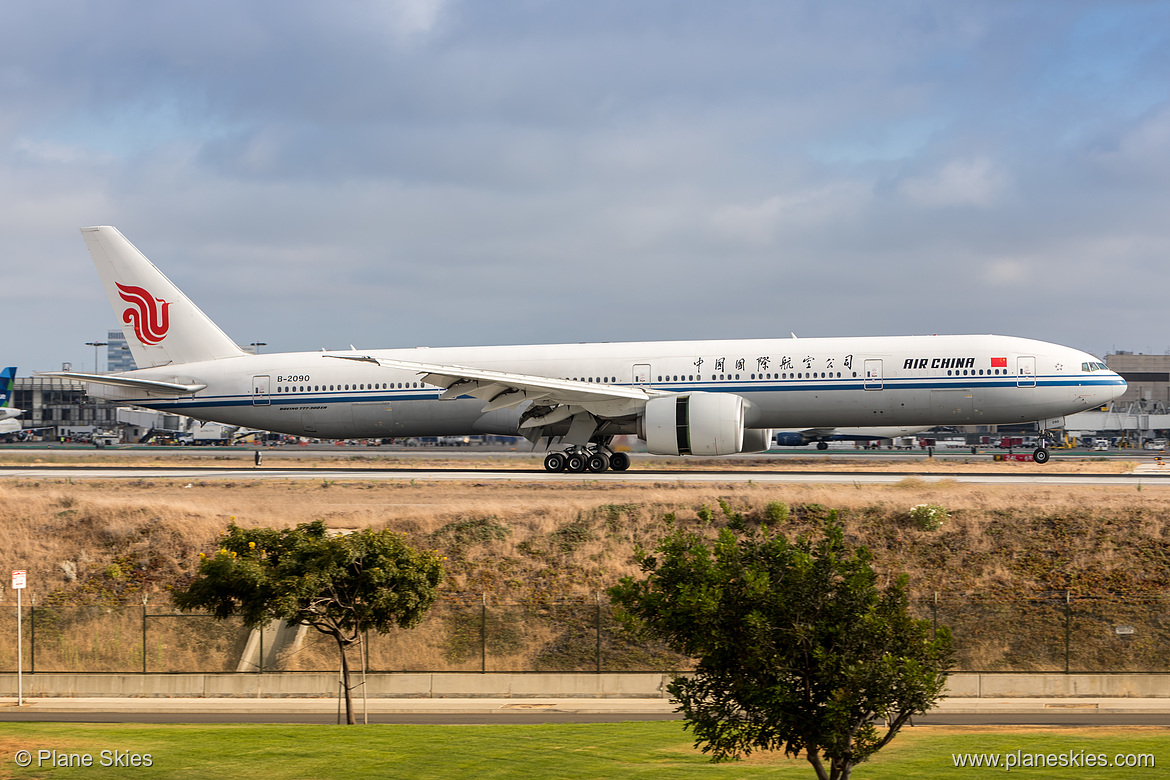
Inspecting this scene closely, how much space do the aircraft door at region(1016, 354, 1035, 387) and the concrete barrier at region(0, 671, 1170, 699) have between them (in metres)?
13.4

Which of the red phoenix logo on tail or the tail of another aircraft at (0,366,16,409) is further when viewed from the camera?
the tail of another aircraft at (0,366,16,409)

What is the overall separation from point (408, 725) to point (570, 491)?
13.3 meters

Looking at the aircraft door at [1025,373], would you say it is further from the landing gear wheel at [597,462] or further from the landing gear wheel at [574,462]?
the landing gear wheel at [574,462]

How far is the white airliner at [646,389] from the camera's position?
34906 mm

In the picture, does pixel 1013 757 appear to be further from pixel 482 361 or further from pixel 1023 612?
pixel 482 361

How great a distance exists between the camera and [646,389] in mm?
36719

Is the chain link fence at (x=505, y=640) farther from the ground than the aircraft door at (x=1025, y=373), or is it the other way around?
the aircraft door at (x=1025, y=373)

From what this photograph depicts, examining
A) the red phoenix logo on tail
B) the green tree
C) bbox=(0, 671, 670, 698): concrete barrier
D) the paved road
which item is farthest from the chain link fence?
the red phoenix logo on tail

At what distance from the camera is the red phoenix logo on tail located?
42.7 m

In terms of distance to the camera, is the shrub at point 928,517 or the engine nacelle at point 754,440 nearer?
the shrub at point 928,517

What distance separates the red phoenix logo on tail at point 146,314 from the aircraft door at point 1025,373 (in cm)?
3331

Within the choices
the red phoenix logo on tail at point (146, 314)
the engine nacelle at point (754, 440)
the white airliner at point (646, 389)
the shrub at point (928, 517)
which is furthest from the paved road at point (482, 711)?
the red phoenix logo on tail at point (146, 314)

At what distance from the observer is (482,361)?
39.1 metres

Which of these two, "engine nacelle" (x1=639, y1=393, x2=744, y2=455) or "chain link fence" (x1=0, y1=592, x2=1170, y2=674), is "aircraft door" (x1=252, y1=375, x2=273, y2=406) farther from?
"engine nacelle" (x1=639, y1=393, x2=744, y2=455)
